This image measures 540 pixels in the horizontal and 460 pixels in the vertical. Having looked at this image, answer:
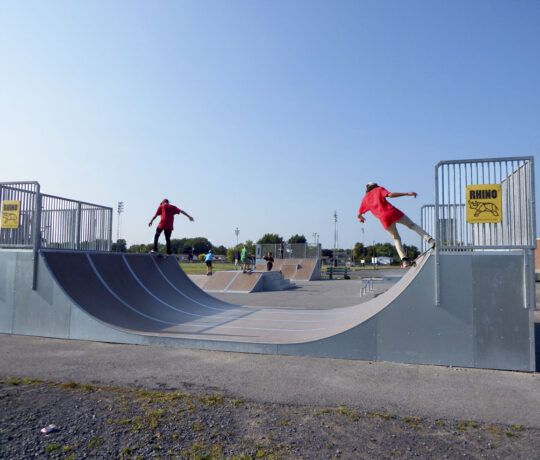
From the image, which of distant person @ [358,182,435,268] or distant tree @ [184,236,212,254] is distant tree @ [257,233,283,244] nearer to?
distant tree @ [184,236,212,254]

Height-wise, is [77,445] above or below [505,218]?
below

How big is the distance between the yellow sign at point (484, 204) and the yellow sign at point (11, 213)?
849 cm

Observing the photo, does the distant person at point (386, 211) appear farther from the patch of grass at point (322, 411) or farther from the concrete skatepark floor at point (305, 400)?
the patch of grass at point (322, 411)

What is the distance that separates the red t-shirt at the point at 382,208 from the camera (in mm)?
6711

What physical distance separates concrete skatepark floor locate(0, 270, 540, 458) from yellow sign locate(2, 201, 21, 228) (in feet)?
10.1

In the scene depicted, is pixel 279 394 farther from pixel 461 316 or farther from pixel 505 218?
pixel 505 218

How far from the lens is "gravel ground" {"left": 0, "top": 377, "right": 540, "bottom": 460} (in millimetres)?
2814

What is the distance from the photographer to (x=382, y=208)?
676 centimetres

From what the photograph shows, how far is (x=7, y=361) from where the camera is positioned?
5363mm

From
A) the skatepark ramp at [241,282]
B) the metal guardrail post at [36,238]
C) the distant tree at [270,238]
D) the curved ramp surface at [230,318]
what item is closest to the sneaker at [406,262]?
the curved ramp surface at [230,318]

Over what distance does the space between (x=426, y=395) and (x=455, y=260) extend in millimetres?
2104

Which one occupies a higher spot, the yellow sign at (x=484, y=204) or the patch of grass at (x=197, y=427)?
the yellow sign at (x=484, y=204)

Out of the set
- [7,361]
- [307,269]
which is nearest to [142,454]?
[7,361]

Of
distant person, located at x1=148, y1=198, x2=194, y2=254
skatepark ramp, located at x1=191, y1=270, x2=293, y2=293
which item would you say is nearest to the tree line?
skatepark ramp, located at x1=191, y1=270, x2=293, y2=293
